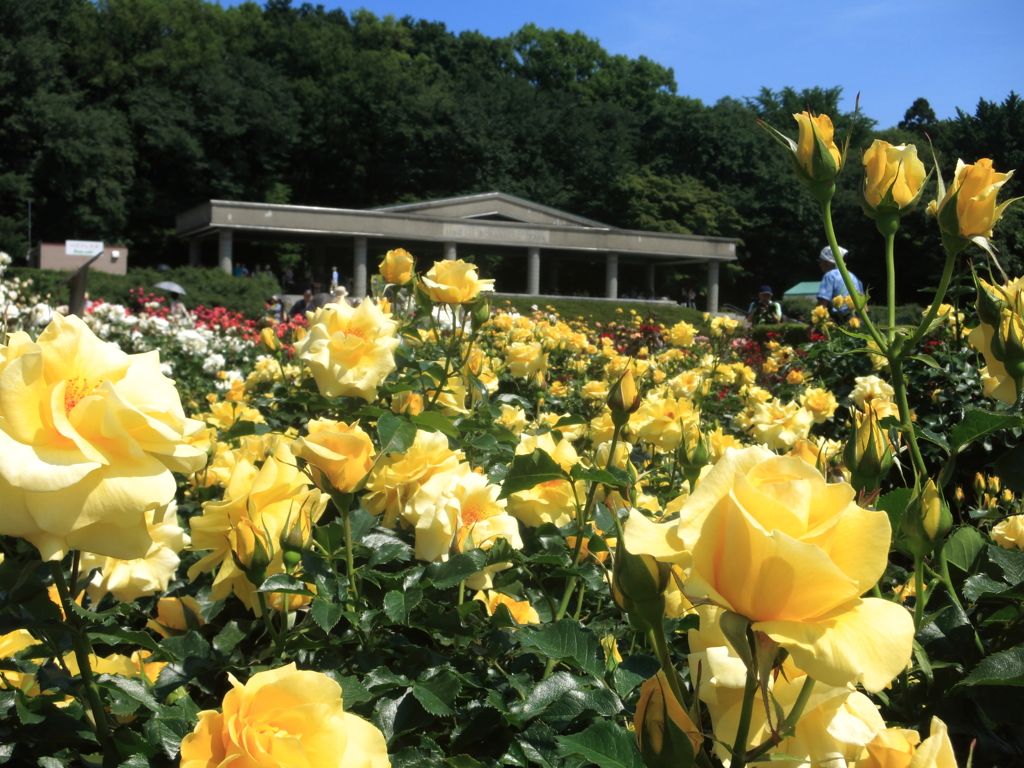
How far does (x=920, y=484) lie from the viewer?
725 mm

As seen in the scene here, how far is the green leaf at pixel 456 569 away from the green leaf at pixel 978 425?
0.52 m

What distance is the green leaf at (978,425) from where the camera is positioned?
2.60 feet

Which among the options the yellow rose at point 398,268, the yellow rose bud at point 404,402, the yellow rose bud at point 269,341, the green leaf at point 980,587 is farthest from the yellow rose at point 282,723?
the yellow rose bud at point 269,341

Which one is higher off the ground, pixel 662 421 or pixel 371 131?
pixel 371 131

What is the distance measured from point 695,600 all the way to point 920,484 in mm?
372

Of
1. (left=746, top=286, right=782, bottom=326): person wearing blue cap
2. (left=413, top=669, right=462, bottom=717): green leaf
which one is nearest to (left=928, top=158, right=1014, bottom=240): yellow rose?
(left=413, top=669, right=462, bottom=717): green leaf

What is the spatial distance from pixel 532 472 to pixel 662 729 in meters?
0.50

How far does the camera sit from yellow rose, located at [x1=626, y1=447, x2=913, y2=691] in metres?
0.43

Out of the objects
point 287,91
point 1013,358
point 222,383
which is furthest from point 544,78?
point 1013,358

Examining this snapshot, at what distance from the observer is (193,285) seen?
1758 cm

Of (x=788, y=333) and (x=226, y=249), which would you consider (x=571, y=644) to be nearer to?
(x=788, y=333)

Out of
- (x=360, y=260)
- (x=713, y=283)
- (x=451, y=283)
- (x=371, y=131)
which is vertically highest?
(x=371, y=131)

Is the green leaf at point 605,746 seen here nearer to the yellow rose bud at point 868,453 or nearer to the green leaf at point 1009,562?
the yellow rose bud at point 868,453

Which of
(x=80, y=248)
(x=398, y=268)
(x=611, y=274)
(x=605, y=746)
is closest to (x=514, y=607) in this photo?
(x=605, y=746)
